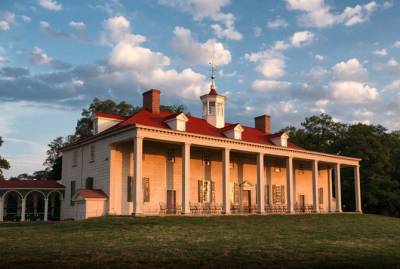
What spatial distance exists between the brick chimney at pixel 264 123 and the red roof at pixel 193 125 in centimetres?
160

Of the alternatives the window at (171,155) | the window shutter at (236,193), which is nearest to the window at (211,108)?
the window shutter at (236,193)

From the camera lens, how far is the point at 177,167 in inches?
1291

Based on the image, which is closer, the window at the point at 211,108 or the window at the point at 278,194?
the window at the point at 211,108

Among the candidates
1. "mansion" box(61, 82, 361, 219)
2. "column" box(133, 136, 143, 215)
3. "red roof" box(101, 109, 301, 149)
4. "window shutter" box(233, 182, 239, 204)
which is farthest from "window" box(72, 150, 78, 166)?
"window shutter" box(233, 182, 239, 204)

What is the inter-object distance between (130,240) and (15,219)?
20.7 m

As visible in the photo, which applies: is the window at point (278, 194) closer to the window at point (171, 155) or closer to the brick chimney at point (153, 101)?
the window at point (171, 155)

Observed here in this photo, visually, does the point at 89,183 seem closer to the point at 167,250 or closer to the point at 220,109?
the point at 220,109

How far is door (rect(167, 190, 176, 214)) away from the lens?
31.8m

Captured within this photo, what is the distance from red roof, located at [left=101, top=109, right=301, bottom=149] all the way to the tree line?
1322 centimetres

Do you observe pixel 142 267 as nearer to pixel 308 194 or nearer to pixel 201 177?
pixel 201 177

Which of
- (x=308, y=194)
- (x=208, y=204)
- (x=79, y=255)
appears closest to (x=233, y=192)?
(x=208, y=204)

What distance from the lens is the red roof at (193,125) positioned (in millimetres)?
30498

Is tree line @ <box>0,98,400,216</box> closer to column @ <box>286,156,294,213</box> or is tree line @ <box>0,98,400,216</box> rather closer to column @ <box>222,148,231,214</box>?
column @ <box>286,156,294,213</box>

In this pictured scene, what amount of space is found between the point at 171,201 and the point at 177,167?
7.94 feet
